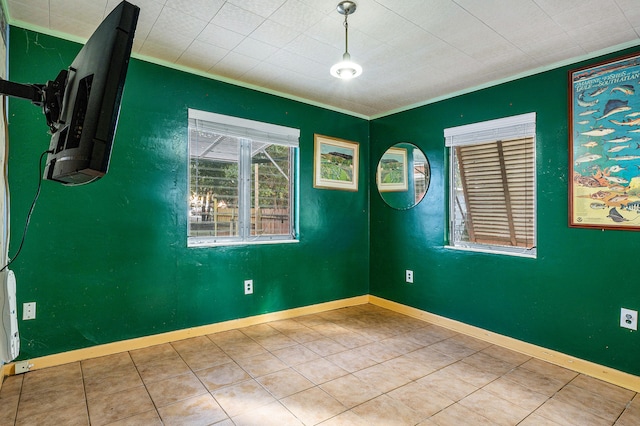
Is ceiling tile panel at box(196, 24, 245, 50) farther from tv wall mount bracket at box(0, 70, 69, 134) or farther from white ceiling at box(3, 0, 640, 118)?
tv wall mount bracket at box(0, 70, 69, 134)

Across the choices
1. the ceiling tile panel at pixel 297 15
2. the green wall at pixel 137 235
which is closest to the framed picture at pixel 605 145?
the ceiling tile panel at pixel 297 15

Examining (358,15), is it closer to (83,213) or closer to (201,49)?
(201,49)

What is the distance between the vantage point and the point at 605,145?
97.2 inches

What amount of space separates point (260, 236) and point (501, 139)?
8.27 feet

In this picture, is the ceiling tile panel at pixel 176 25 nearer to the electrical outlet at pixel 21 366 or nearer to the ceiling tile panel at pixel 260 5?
the ceiling tile panel at pixel 260 5

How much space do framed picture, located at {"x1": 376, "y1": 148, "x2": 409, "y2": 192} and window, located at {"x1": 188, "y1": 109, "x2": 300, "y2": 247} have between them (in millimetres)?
1132

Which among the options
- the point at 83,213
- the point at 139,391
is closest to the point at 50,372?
the point at 139,391

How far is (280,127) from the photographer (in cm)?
358

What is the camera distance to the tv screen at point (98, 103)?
1.03 m

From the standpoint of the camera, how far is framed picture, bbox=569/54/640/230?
7.73 ft

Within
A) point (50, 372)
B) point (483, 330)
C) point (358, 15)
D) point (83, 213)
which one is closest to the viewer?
point (358, 15)

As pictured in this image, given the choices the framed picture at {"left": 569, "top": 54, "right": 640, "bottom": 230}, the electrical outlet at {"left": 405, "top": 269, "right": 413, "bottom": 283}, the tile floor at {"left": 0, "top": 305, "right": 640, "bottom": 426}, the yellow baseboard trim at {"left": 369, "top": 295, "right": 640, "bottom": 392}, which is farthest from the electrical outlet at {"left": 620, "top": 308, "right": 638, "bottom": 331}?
the electrical outlet at {"left": 405, "top": 269, "right": 413, "bottom": 283}

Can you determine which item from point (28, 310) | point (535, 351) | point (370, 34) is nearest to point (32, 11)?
point (28, 310)

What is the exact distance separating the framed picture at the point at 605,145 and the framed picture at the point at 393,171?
165cm
